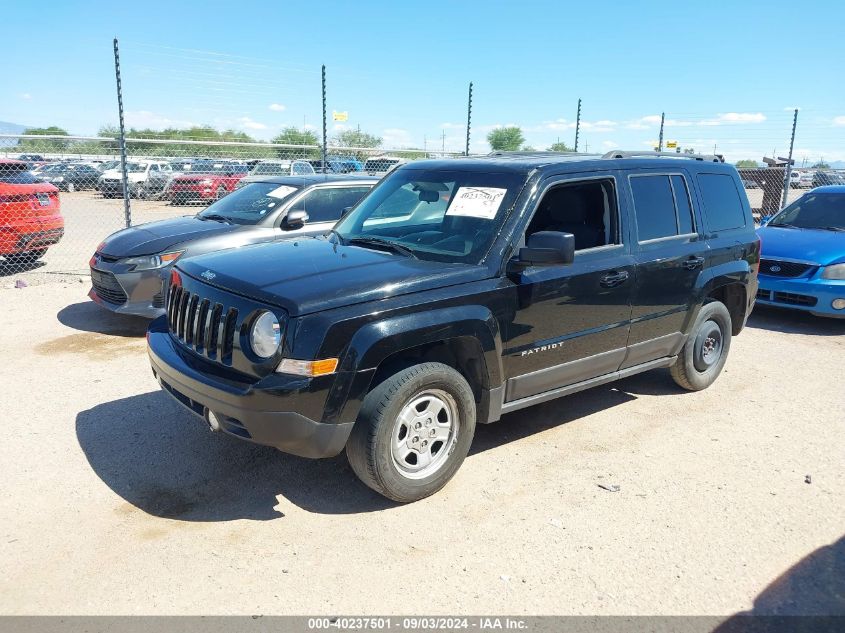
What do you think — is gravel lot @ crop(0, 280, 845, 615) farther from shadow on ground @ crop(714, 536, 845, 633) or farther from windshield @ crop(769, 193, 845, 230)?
windshield @ crop(769, 193, 845, 230)

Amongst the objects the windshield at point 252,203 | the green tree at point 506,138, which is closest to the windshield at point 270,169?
the windshield at point 252,203

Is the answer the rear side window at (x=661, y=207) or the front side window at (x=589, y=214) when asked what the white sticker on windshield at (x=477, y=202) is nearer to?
the front side window at (x=589, y=214)

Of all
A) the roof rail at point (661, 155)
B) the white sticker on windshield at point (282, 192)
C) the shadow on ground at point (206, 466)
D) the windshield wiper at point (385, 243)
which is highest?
the roof rail at point (661, 155)

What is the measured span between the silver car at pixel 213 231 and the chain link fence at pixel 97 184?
1057 millimetres

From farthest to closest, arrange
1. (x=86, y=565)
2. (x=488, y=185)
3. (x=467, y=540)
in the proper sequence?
(x=488, y=185), (x=467, y=540), (x=86, y=565)

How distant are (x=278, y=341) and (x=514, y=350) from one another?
4.83 feet

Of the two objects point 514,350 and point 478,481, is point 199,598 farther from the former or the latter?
point 514,350

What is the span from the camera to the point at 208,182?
766 inches

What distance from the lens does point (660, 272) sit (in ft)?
16.4

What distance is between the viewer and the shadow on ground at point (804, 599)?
2.95 metres

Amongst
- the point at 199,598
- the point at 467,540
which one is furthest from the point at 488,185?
the point at 199,598

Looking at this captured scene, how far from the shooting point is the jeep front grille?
3625 millimetres

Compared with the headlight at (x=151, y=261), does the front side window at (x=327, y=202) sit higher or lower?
higher

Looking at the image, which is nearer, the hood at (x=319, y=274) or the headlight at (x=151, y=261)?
the hood at (x=319, y=274)
